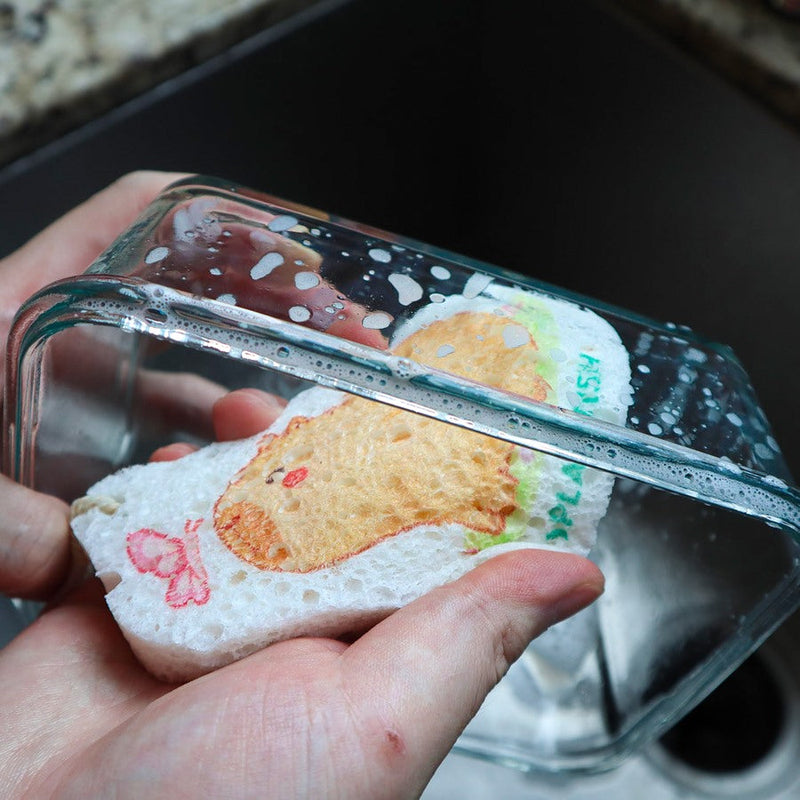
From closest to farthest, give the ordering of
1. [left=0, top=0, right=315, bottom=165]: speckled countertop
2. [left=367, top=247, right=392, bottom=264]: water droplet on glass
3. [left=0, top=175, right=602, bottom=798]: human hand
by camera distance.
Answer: [left=0, top=175, right=602, bottom=798]: human hand, [left=367, top=247, right=392, bottom=264]: water droplet on glass, [left=0, top=0, right=315, bottom=165]: speckled countertop

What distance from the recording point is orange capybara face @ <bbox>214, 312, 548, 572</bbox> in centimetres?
45

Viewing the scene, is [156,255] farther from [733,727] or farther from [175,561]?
[733,727]

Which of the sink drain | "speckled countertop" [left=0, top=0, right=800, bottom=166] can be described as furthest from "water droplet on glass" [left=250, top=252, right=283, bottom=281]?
the sink drain

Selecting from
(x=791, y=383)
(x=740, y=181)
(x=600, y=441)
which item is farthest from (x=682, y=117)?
(x=600, y=441)

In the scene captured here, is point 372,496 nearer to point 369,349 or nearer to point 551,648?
point 369,349

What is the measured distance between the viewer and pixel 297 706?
39 centimetres

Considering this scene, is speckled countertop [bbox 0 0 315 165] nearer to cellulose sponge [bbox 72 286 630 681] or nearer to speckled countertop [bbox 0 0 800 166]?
speckled countertop [bbox 0 0 800 166]

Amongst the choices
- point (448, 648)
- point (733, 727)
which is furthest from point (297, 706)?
point (733, 727)

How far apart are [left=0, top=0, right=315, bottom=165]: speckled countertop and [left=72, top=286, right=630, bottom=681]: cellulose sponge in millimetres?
324

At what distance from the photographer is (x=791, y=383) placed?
66 cm

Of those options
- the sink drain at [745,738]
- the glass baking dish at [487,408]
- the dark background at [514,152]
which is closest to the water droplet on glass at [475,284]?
the glass baking dish at [487,408]

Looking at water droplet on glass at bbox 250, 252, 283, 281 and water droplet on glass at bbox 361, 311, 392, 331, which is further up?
water droplet on glass at bbox 250, 252, 283, 281

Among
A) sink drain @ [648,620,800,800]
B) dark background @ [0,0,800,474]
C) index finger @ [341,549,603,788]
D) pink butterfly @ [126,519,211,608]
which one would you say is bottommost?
sink drain @ [648,620,800,800]

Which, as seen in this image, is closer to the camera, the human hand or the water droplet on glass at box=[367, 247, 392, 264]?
the human hand
